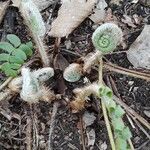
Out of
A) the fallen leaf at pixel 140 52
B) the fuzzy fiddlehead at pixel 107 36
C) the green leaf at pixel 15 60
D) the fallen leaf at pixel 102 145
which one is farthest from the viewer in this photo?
the fallen leaf at pixel 140 52

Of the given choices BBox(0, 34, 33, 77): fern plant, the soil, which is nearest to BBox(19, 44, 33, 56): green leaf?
BBox(0, 34, 33, 77): fern plant

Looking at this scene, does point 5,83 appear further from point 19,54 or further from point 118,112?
point 118,112

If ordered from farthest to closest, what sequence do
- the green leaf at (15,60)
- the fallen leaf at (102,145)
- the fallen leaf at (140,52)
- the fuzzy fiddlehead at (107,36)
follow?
the fallen leaf at (140,52), the fallen leaf at (102,145), the green leaf at (15,60), the fuzzy fiddlehead at (107,36)

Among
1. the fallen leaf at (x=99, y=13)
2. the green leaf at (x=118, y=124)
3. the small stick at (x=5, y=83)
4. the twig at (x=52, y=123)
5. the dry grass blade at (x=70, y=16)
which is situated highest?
the dry grass blade at (x=70, y=16)

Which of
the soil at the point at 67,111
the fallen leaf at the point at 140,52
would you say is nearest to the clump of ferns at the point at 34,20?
the soil at the point at 67,111

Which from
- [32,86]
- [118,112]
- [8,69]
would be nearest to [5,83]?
[8,69]

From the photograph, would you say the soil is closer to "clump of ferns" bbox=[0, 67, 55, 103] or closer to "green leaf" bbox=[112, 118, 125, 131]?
"clump of ferns" bbox=[0, 67, 55, 103]

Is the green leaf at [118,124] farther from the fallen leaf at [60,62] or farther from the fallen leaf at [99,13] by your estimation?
the fallen leaf at [99,13]
